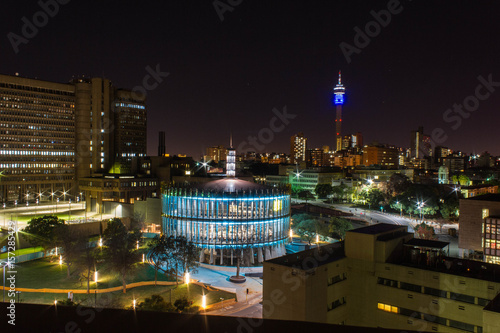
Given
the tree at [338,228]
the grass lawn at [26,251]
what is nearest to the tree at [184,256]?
the grass lawn at [26,251]

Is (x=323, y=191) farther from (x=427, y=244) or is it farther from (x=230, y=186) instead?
(x=427, y=244)

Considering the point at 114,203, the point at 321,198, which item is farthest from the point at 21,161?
the point at 321,198

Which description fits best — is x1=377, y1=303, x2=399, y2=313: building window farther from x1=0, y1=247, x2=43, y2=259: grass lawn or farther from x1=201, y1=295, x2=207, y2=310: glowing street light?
x1=0, y1=247, x2=43, y2=259: grass lawn

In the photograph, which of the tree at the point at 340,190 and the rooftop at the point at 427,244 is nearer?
the rooftop at the point at 427,244

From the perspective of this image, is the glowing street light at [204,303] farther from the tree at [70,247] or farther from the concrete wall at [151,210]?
the concrete wall at [151,210]

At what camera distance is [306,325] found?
21.3 feet

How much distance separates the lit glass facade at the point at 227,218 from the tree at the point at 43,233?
64.2 feet

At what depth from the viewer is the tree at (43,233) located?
60.6m

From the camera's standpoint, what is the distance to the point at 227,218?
6078 centimetres

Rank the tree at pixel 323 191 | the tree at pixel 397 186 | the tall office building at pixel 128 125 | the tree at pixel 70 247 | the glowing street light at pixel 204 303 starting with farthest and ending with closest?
1. the tall office building at pixel 128 125
2. the tree at pixel 323 191
3. the tree at pixel 397 186
4. the tree at pixel 70 247
5. the glowing street light at pixel 204 303

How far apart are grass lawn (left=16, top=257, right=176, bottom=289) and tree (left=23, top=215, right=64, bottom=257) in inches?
114

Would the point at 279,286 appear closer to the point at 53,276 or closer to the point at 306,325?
the point at 306,325

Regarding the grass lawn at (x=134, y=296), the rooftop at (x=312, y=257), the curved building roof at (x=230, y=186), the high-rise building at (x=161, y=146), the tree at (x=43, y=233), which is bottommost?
the grass lawn at (x=134, y=296)

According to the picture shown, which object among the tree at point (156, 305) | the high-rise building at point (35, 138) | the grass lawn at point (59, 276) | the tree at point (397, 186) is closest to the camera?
the tree at point (156, 305)
